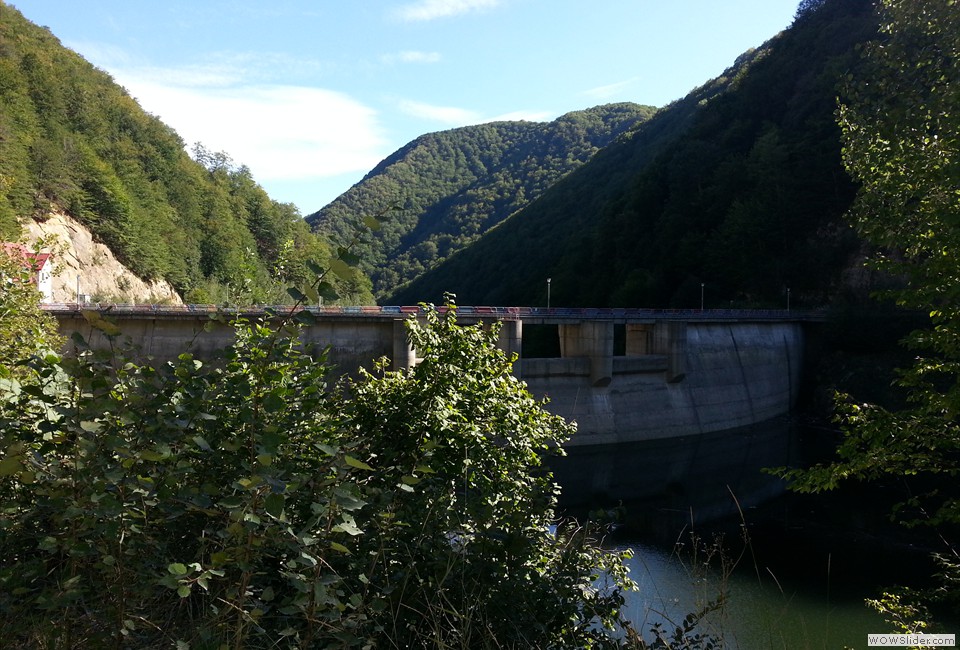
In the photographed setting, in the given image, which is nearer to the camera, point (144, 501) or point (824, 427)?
point (144, 501)

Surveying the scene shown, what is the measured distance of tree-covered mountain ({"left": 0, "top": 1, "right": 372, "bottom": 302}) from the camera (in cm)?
4597

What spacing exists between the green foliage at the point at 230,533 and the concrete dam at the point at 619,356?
23499 mm

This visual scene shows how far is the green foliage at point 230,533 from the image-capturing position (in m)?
2.50

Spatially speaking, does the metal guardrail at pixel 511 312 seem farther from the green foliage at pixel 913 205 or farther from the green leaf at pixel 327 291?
the green leaf at pixel 327 291

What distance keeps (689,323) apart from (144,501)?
42427 mm

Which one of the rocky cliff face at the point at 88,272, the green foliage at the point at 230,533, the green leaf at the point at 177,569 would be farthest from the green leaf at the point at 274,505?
the rocky cliff face at the point at 88,272

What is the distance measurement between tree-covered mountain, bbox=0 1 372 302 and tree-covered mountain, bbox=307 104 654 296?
59206 millimetres

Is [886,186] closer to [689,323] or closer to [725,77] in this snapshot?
[689,323]

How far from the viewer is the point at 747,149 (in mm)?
70438

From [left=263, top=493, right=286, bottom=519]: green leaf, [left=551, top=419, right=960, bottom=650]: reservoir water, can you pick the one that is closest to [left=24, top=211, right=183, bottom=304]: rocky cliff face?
[left=551, top=419, right=960, bottom=650]: reservoir water

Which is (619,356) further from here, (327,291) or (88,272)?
(327,291)

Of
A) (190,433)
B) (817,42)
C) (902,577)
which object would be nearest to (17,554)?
(190,433)

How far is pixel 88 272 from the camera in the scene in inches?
1754

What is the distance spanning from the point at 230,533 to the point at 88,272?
49.7 metres
